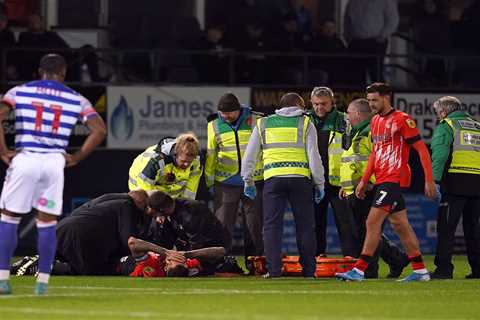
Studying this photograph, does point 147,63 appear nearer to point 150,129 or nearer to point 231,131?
point 150,129

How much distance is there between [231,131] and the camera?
63.3 ft

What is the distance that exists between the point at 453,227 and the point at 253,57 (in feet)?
29.1

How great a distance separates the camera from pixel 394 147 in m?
16.8

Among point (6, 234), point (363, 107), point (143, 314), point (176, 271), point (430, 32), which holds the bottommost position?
point (176, 271)

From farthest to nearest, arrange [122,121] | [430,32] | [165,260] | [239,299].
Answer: [430,32] → [122,121] → [165,260] → [239,299]

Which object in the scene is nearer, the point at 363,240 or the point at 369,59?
the point at 363,240

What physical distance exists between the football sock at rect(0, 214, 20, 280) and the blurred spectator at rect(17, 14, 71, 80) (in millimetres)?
10719

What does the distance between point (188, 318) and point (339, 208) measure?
6.69m

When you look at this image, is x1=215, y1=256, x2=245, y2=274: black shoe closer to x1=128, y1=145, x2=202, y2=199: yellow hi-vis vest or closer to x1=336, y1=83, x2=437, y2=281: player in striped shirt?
x1=128, y1=145, x2=202, y2=199: yellow hi-vis vest

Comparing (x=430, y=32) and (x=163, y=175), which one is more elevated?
(x=430, y=32)

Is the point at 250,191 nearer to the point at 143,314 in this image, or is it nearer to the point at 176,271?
the point at 176,271

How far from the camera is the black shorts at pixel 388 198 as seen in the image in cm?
1662

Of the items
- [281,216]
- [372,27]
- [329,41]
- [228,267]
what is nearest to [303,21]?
[329,41]

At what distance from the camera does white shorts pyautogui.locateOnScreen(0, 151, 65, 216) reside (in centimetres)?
1420
